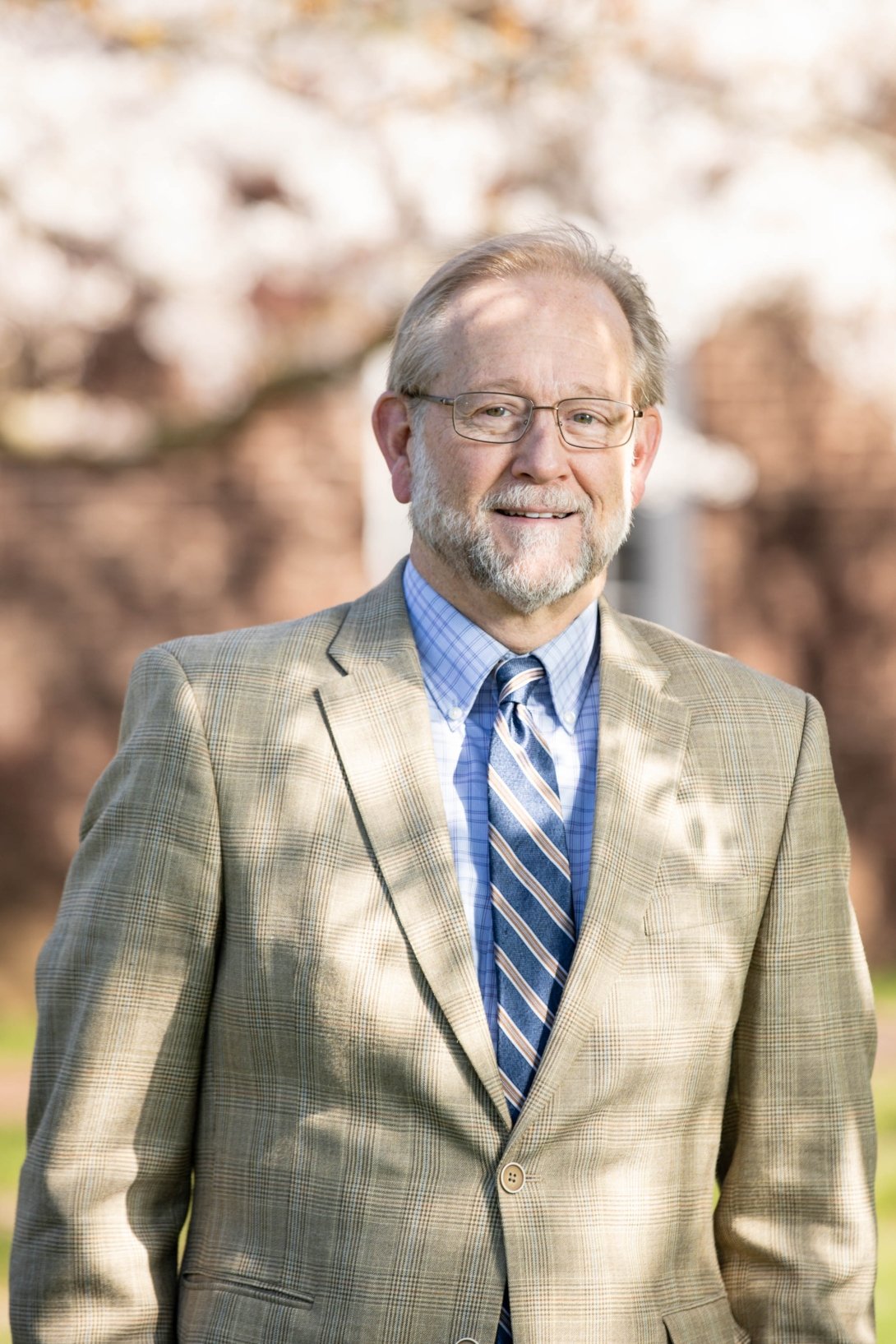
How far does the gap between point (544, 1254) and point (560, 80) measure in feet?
18.3

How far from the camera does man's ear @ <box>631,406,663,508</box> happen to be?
2.71 m

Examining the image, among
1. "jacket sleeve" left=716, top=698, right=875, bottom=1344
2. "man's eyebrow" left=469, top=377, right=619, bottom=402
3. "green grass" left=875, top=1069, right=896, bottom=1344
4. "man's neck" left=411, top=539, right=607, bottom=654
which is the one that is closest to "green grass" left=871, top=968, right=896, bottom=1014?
"green grass" left=875, top=1069, right=896, bottom=1344

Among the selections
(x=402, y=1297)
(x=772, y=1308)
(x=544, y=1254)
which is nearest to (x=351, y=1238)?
(x=402, y=1297)

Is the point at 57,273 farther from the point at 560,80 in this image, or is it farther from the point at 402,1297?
the point at 402,1297

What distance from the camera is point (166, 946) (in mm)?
2354

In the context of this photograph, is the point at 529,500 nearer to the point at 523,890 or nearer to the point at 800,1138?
the point at 523,890

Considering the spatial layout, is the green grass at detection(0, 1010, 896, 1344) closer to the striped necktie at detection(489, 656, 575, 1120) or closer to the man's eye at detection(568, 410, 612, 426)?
the striped necktie at detection(489, 656, 575, 1120)

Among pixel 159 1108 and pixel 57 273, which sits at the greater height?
pixel 57 273

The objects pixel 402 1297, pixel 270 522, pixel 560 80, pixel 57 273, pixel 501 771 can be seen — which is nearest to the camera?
pixel 402 1297

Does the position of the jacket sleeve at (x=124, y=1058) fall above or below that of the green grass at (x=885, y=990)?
above

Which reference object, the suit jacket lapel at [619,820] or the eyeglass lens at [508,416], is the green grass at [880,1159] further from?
the eyeglass lens at [508,416]

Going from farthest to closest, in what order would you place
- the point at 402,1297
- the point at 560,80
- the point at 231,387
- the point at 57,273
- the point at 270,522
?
the point at 270,522 < the point at 231,387 < the point at 57,273 < the point at 560,80 < the point at 402,1297

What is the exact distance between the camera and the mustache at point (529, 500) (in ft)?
8.20

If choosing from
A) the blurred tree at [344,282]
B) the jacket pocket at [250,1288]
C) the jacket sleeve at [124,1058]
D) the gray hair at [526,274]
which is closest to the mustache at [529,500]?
the gray hair at [526,274]
